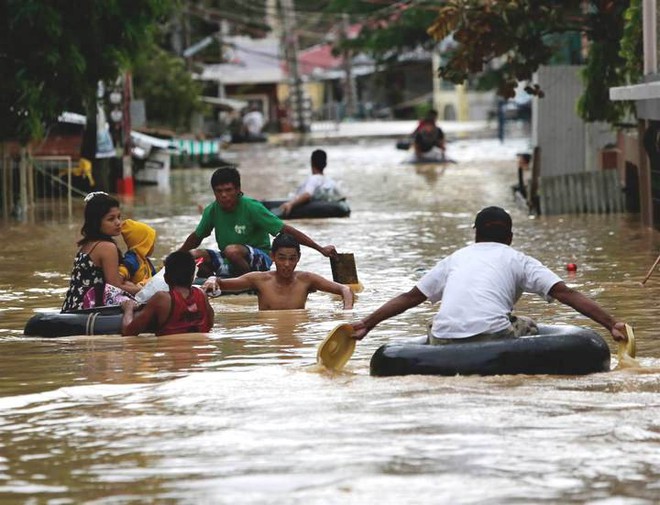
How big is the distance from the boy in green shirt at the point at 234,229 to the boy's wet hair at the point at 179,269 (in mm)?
2988

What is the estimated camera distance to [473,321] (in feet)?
33.8

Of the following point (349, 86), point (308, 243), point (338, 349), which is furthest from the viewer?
point (349, 86)

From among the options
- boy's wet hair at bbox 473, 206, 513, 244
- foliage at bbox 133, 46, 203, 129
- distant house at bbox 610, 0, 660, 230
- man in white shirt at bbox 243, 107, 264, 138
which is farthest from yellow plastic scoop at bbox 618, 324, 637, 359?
man in white shirt at bbox 243, 107, 264, 138

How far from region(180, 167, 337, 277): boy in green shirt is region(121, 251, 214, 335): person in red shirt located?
264cm

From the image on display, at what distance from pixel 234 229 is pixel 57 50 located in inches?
466

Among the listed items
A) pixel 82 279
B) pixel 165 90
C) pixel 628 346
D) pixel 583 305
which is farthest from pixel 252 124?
pixel 583 305

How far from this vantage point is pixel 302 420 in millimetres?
9078

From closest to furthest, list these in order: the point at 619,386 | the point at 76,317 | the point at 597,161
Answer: the point at 619,386 < the point at 76,317 < the point at 597,161

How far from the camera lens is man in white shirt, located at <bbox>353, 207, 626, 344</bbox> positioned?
10234 millimetres

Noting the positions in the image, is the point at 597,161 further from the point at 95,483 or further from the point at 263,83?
the point at 263,83

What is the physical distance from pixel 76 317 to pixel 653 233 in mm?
10914

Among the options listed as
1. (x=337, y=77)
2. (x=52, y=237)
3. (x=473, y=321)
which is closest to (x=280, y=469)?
(x=473, y=321)

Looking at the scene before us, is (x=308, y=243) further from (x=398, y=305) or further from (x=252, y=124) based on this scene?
(x=252, y=124)

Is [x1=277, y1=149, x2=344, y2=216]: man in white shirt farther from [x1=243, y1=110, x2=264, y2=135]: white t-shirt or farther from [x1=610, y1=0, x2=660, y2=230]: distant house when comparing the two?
[x1=243, y1=110, x2=264, y2=135]: white t-shirt
